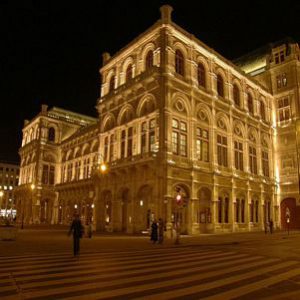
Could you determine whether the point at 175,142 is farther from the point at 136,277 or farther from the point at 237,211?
the point at 136,277

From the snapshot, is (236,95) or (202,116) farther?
(236,95)

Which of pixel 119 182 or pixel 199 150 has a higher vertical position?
pixel 199 150

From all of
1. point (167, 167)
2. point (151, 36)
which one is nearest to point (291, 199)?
point (167, 167)

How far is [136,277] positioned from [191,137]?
1023 inches

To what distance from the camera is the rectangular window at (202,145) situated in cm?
3612

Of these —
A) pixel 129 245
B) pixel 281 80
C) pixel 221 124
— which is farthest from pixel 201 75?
pixel 129 245

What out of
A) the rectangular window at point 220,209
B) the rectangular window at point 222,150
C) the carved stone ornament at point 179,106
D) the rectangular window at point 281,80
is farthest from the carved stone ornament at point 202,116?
the rectangular window at point 281,80

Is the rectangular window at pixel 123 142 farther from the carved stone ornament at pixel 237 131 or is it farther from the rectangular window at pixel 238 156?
the carved stone ornament at pixel 237 131

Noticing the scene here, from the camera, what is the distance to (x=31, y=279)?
9383mm

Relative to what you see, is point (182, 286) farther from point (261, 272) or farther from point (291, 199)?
point (291, 199)

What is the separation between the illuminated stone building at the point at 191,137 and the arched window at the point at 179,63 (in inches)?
4.8

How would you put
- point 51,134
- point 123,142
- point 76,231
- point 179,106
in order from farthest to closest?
point 51,134
point 123,142
point 179,106
point 76,231

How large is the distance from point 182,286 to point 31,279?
14.2 feet

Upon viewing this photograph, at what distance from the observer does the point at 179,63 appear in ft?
120
